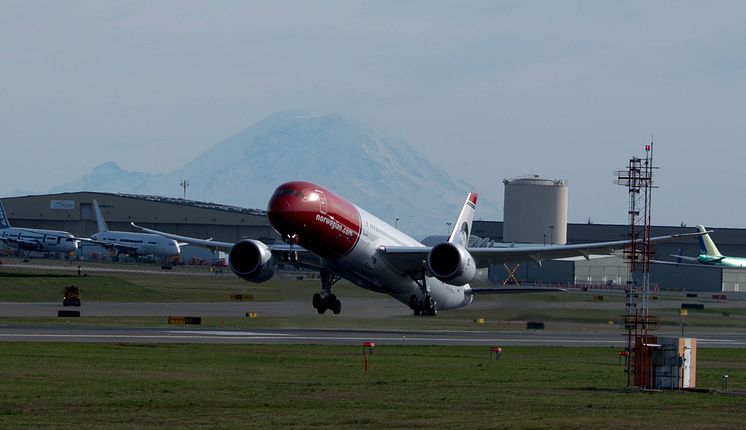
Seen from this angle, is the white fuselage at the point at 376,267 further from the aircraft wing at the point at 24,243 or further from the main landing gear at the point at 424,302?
the aircraft wing at the point at 24,243

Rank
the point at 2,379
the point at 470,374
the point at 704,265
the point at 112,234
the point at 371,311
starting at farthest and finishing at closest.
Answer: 1. the point at 112,234
2. the point at 704,265
3. the point at 371,311
4. the point at 470,374
5. the point at 2,379

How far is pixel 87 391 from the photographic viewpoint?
3512 cm

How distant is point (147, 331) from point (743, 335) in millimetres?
35937

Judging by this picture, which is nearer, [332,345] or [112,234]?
[332,345]

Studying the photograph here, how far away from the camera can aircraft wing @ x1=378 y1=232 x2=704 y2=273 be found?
60.2m

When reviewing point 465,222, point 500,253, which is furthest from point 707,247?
point 500,253

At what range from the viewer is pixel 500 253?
64.6 m

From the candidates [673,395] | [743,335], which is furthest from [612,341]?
[673,395]

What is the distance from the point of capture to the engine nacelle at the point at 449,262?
59.5 metres

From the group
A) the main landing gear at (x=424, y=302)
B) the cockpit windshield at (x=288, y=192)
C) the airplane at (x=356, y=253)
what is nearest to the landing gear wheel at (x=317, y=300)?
the airplane at (x=356, y=253)

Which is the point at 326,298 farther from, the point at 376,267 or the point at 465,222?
the point at 465,222

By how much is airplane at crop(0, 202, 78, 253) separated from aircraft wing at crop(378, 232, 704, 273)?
12335 cm

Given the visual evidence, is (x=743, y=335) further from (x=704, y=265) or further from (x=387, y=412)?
(x=704, y=265)

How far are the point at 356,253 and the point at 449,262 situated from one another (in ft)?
16.0
